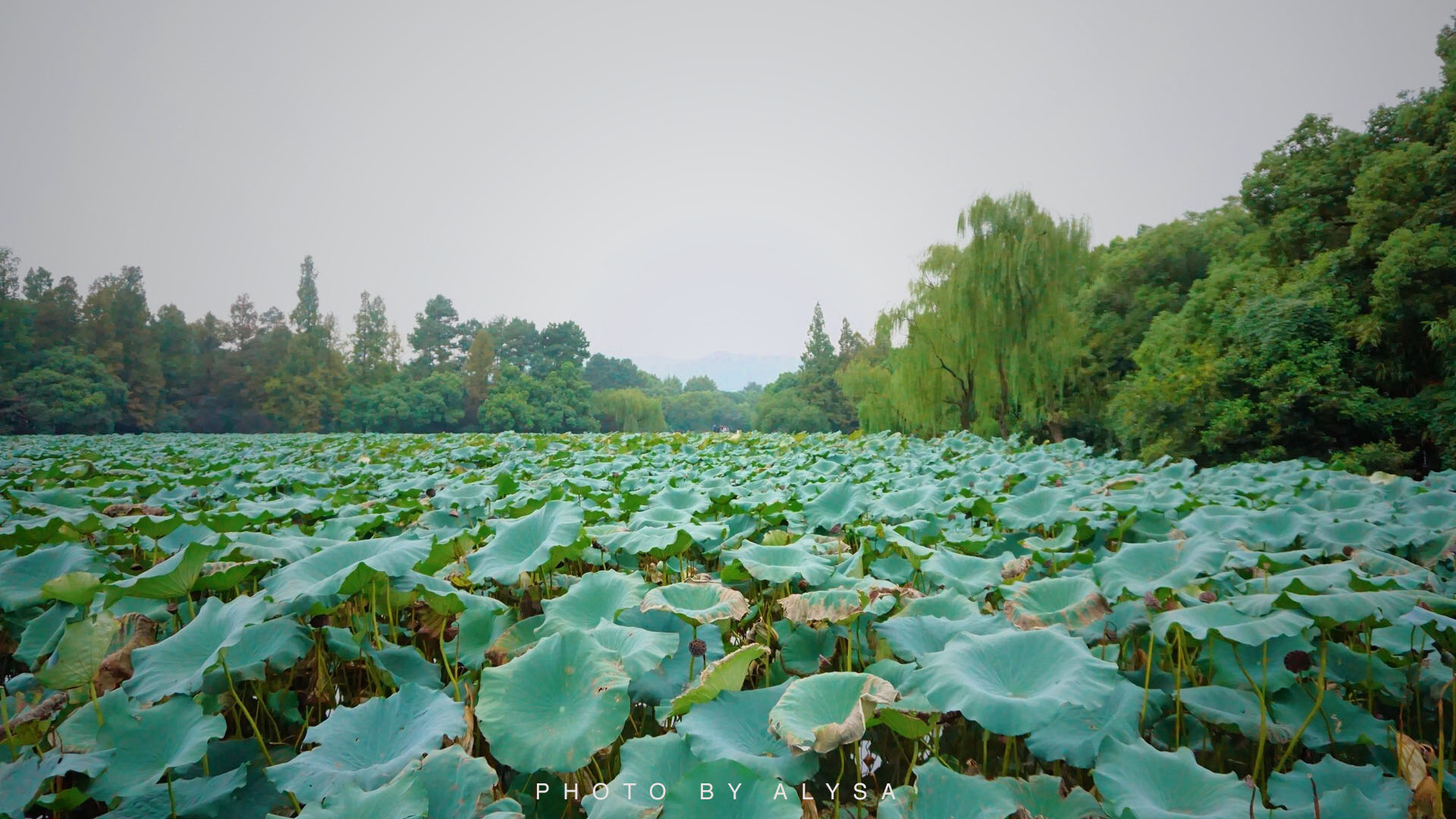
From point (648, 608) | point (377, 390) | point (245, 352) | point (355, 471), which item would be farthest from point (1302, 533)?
point (245, 352)

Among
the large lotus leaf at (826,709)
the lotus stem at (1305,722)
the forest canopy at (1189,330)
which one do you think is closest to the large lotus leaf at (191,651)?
the large lotus leaf at (826,709)

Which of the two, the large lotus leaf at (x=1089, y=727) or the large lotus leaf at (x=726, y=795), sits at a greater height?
the large lotus leaf at (x=726, y=795)

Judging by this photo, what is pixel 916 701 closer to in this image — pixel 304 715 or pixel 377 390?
pixel 304 715

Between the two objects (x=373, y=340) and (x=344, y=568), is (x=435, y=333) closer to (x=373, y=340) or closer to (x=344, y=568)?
(x=373, y=340)

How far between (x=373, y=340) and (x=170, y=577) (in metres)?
42.0

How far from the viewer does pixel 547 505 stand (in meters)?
1.83

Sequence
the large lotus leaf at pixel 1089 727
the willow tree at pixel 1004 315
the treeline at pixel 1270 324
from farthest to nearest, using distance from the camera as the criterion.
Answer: the willow tree at pixel 1004 315 < the treeline at pixel 1270 324 < the large lotus leaf at pixel 1089 727

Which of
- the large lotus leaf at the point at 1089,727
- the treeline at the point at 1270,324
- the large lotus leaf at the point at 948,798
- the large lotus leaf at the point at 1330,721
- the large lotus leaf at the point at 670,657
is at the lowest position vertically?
the large lotus leaf at the point at 1330,721

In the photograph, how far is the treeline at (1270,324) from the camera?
6.91m

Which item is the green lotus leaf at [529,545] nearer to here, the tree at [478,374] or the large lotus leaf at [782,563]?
the large lotus leaf at [782,563]

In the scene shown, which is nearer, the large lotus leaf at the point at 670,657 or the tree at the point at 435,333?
the large lotus leaf at the point at 670,657

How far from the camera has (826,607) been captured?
1.29m

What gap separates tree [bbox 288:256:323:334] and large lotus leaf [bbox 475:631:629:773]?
4277 cm

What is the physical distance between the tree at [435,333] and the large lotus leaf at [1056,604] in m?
46.7
